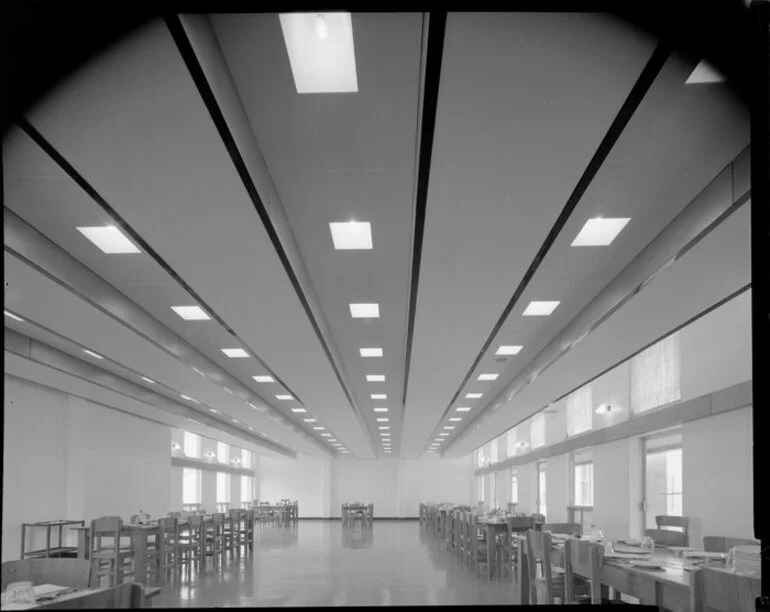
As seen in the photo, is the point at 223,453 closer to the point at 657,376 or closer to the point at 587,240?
the point at 657,376

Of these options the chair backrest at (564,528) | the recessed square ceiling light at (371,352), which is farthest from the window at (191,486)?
the chair backrest at (564,528)

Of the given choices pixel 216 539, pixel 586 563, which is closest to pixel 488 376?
pixel 216 539

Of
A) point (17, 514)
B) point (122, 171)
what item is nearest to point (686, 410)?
point (122, 171)

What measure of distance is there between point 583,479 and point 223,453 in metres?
12.3

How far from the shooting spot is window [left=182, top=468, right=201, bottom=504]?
19047mm

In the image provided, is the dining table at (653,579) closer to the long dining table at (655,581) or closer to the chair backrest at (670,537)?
the long dining table at (655,581)

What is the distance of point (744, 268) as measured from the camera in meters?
4.94

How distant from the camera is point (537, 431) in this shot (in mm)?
16859

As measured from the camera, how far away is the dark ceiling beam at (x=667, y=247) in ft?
12.1

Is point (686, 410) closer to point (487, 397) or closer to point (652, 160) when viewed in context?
point (487, 397)

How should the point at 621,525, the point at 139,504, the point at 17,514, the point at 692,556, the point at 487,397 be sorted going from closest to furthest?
the point at 692,556 < the point at 17,514 < the point at 621,525 < the point at 487,397 < the point at 139,504

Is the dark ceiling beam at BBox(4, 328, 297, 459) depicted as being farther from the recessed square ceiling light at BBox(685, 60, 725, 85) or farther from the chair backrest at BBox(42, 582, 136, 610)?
the recessed square ceiling light at BBox(685, 60, 725, 85)

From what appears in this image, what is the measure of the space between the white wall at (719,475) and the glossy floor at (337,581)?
198 cm

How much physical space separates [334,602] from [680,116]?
16.8 feet
